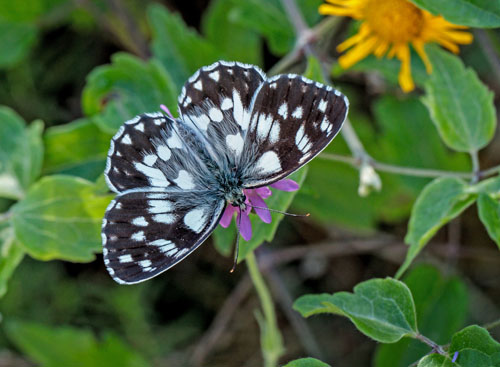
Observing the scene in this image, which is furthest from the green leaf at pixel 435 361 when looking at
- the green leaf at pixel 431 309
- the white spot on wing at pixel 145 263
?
the green leaf at pixel 431 309

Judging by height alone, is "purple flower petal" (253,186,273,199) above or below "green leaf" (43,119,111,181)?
below

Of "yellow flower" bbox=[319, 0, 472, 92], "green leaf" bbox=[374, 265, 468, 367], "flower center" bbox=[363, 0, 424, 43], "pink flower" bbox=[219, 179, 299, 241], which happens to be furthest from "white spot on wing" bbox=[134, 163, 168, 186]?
"green leaf" bbox=[374, 265, 468, 367]

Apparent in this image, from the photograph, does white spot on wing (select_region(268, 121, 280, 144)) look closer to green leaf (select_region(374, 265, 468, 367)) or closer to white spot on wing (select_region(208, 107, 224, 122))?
white spot on wing (select_region(208, 107, 224, 122))

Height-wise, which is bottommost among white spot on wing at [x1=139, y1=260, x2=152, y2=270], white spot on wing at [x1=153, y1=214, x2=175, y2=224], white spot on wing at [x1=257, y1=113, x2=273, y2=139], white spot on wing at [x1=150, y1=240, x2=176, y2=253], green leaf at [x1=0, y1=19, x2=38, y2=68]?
white spot on wing at [x1=150, y1=240, x2=176, y2=253]

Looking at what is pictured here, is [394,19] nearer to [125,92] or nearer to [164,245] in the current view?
[125,92]

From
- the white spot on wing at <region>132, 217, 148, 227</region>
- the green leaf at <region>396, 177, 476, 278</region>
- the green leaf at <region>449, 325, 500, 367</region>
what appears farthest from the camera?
the green leaf at <region>396, 177, 476, 278</region>

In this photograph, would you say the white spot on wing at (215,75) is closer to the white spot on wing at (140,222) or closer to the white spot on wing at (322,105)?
the white spot on wing at (322,105)
